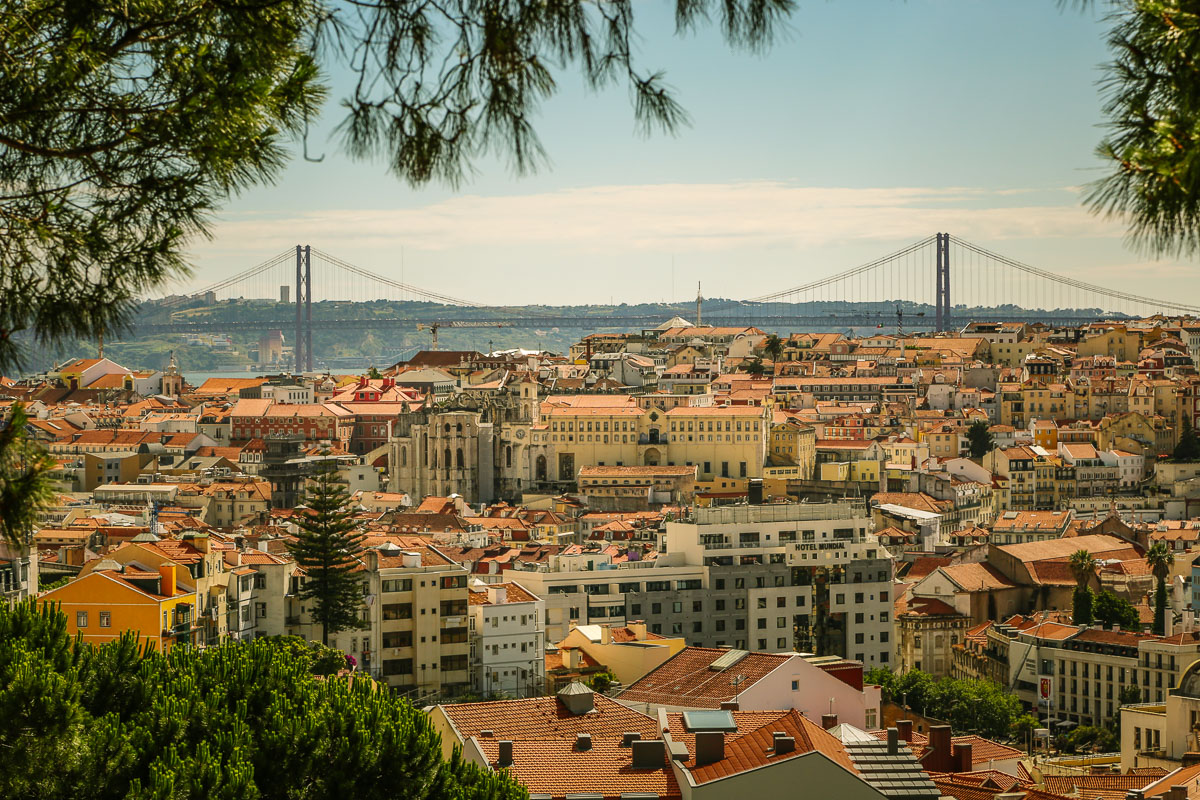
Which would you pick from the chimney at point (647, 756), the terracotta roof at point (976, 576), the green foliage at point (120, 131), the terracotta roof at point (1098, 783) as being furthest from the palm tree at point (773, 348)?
the green foliage at point (120, 131)

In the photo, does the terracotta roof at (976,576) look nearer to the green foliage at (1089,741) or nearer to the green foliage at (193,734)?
the green foliage at (1089,741)

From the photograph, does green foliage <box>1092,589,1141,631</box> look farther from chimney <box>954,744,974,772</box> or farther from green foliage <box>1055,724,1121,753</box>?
chimney <box>954,744,974,772</box>

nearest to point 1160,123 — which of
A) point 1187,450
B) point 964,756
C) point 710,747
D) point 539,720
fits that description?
point 710,747

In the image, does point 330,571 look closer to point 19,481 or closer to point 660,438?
point 19,481

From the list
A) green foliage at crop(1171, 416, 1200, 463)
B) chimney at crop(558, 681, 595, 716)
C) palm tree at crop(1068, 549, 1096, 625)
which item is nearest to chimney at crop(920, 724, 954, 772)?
chimney at crop(558, 681, 595, 716)

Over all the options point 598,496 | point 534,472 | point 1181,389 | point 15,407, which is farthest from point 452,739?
point 1181,389

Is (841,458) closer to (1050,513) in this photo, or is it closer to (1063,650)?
(1050,513)
